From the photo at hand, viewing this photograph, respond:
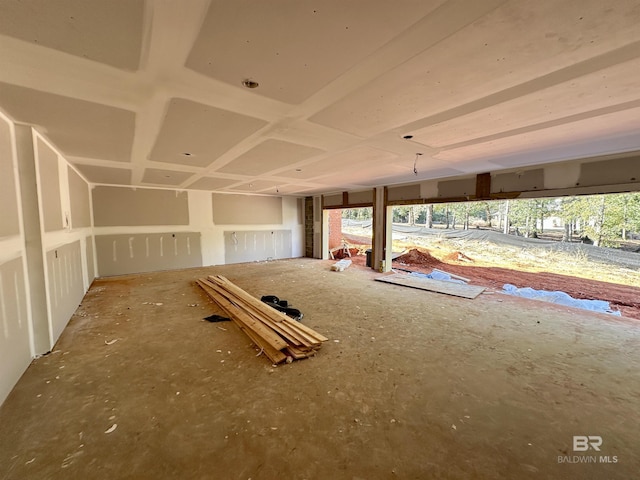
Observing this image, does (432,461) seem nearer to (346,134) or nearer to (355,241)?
(346,134)

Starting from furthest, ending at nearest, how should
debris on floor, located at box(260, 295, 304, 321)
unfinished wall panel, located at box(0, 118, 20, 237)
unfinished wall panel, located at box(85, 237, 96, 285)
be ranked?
1. unfinished wall panel, located at box(85, 237, 96, 285)
2. debris on floor, located at box(260, 295, 304, 321)
3. unfinished wall panel, located at box(0, 118, 20, 237)

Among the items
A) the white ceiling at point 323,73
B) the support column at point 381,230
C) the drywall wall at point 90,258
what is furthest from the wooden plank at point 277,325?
the support column at point 381,230

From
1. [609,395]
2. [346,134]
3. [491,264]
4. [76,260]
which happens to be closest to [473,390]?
[609,395]

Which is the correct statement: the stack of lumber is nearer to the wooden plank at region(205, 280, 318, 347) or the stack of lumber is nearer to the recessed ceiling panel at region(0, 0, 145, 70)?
the wooden plank at region(205, 280, 318, 347)

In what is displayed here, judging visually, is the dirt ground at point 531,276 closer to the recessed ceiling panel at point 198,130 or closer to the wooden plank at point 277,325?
the wooden plank at point 277,325

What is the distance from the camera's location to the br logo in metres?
1.61

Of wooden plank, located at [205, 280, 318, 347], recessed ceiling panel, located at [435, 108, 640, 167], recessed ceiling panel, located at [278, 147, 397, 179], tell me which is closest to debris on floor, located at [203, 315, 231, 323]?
wooden plank, located at [205, 280, 318, 347]

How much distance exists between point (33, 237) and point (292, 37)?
3313 millimetres

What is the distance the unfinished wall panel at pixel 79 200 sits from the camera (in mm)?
4328

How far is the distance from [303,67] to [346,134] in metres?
1.30

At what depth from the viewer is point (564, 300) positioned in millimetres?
4672

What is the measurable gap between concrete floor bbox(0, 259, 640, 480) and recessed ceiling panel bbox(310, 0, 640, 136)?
7.92 ft

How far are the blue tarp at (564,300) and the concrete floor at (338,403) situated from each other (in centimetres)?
74

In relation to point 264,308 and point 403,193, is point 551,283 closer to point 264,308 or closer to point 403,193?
point 403,193
